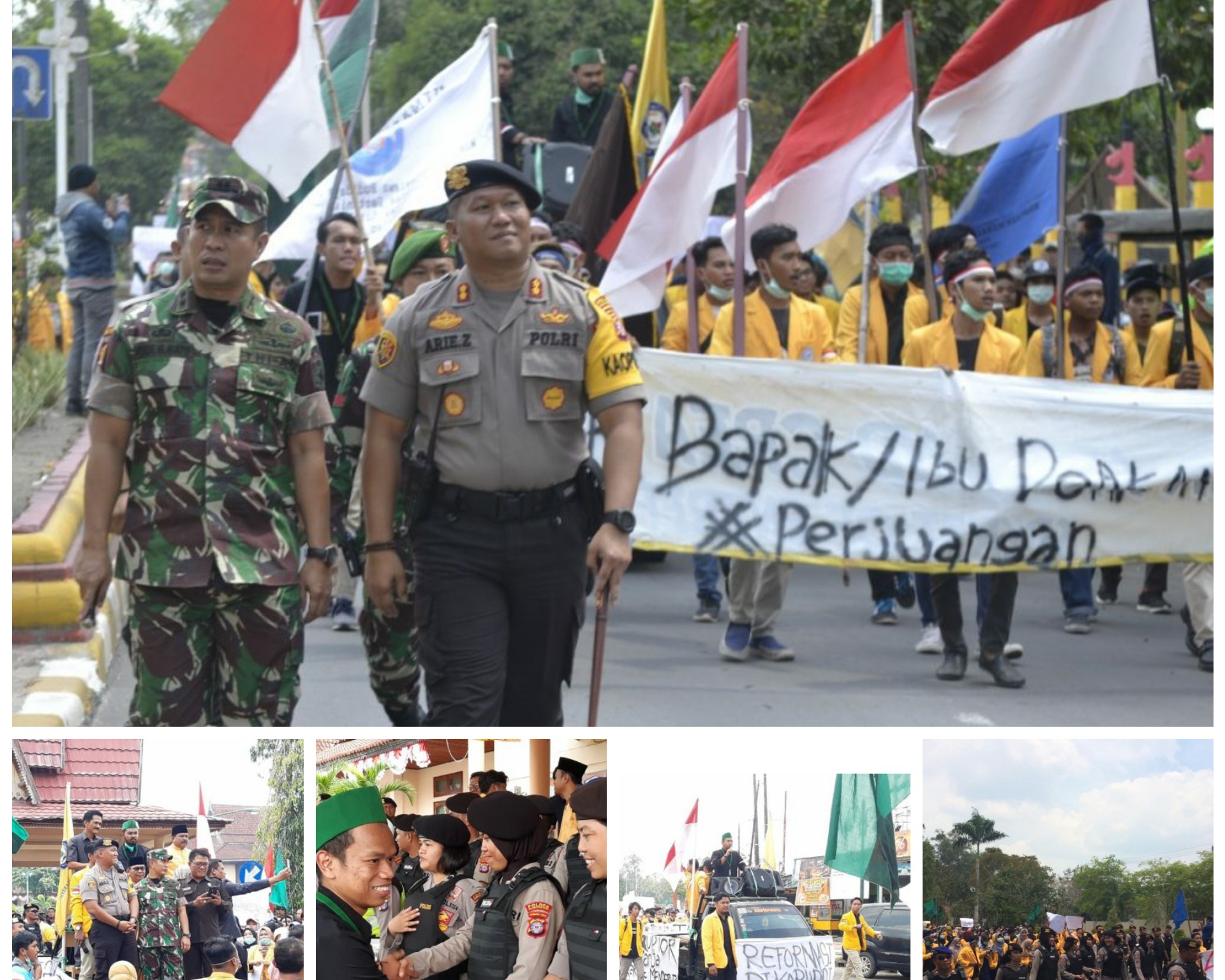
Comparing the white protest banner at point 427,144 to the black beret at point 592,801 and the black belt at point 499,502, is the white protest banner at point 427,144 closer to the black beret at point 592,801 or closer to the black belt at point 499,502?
the black belt at point 499,502

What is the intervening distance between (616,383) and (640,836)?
2252mm

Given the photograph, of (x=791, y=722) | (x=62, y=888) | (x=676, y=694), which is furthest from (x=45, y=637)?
(x=62, y=888)

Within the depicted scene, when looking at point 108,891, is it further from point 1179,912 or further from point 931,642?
point 931,642

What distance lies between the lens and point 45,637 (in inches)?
369

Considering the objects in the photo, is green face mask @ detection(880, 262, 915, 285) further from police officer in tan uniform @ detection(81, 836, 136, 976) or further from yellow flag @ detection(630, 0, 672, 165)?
police officer in tan uniform @ detection(81, 836, 136, 976)

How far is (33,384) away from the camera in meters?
16.4

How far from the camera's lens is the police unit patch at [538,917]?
11.7 feet

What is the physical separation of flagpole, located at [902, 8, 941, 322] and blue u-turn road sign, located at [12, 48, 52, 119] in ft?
26.6

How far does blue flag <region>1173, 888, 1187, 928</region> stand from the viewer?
3389 millimetres

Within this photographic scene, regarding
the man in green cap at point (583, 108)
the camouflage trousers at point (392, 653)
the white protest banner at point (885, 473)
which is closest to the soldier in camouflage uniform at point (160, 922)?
the camouflage trousers at point (392, 653)

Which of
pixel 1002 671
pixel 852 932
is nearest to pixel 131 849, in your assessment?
pixel 852 932

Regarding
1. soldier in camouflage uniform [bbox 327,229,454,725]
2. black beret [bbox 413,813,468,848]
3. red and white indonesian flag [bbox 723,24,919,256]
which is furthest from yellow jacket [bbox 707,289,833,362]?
black beret [bbox 413,813,468,848]

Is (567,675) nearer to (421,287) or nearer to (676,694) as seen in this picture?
(421,287)

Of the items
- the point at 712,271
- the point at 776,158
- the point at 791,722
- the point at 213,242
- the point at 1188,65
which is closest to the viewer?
the point at 213,242
